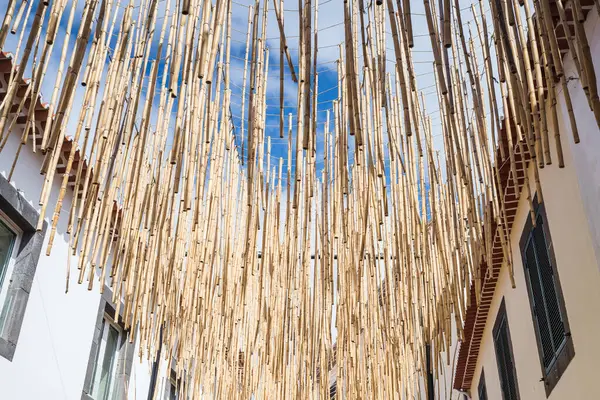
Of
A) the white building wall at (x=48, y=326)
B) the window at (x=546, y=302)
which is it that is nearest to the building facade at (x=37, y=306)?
the white building wall at (x=48, y=326)

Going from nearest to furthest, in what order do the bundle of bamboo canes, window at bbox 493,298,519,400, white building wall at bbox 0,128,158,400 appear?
the bundle of bamboo canes, white building wall at bbox 0,128,158,400, window at bbox 493,298,519,400

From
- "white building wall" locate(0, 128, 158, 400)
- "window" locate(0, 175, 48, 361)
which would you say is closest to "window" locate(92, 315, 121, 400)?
"white building wall" locate(0, 128, 158, 400)

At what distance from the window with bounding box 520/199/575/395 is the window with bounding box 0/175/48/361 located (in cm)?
344

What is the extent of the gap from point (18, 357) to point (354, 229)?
278cm

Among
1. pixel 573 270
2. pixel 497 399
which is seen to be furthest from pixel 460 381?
pixel 573 270

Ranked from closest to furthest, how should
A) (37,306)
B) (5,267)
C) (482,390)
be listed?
(5,267)
(37,306)
(482,390)

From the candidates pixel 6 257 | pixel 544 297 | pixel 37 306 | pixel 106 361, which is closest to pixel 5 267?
pixel 6 257

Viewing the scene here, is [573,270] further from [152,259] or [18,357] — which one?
[18,357]

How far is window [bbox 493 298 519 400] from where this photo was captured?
4.88 m

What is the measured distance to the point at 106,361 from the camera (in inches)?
236

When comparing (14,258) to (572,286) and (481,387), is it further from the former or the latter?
(481,387)

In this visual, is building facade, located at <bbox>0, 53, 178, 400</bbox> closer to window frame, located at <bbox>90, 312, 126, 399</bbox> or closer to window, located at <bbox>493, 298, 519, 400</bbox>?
window frame, located at <bbox>90, 312, 126, 399</bbox>

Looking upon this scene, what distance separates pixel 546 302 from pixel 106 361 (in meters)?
4.10

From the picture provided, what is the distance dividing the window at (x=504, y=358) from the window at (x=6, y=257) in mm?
3729
